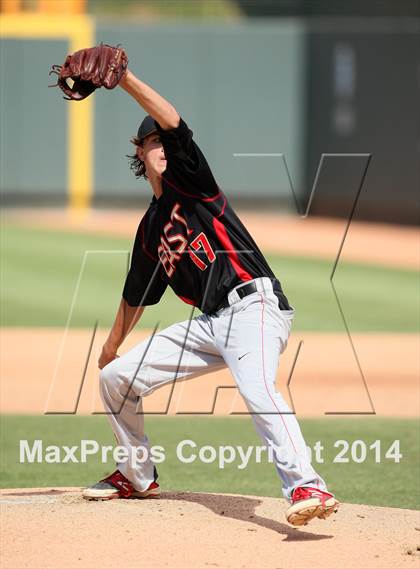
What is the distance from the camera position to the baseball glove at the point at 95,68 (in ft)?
14.2

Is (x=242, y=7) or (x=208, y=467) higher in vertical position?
(x=242, y=7)

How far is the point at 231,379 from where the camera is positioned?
9055 millimetres

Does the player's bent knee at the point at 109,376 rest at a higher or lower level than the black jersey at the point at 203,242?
lower

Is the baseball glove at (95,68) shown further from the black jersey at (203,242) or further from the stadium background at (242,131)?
the stadium background at (242,131)

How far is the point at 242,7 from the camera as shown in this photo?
24.1 meters

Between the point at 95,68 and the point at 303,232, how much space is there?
16045 mm

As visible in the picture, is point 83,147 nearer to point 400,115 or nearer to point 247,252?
point 400,115

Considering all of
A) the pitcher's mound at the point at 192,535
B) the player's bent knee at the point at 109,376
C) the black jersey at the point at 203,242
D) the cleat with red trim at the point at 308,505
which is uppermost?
the black jersey at the point at 203,242

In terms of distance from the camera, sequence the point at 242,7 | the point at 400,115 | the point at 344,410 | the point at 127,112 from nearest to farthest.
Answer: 1. the point at 344,410
2. the point at 400,115
3. the point at 127,112
4. the point at 242,7

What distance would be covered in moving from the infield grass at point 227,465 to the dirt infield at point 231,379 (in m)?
0.26

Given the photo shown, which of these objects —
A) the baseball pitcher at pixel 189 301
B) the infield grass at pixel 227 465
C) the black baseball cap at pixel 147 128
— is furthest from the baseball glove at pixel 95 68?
the infield grass at pixel 227 465

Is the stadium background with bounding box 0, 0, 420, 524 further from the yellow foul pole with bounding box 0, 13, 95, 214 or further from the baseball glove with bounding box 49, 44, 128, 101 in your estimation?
the baseball glove with bounding box 49, 44, 128, 101

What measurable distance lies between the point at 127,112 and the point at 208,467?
1589cm

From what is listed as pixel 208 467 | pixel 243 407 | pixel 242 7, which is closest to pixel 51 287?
pixel 243 407
